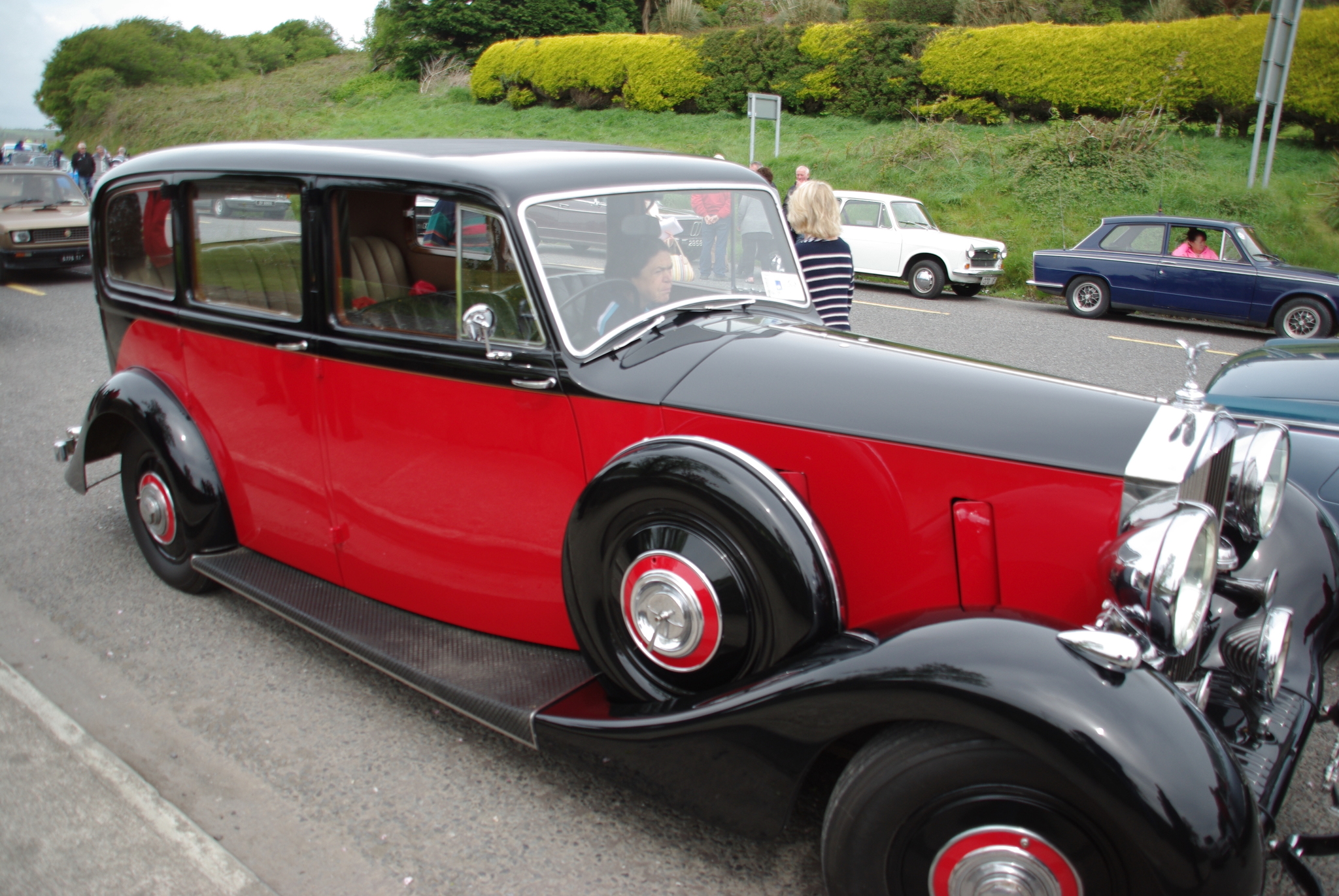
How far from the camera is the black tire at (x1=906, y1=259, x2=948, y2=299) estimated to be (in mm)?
12805

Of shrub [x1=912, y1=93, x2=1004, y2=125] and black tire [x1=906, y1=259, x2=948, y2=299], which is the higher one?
shrub [x1=912, y1=93, x2=1004, y2=125]

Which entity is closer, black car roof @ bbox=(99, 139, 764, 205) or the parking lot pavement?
the parking lot pavement

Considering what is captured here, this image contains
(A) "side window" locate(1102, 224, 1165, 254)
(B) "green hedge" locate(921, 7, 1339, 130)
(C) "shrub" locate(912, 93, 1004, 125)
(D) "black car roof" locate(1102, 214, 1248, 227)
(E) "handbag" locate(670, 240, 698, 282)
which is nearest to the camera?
(E) "handbag" locate(670, 240, 698, 282)

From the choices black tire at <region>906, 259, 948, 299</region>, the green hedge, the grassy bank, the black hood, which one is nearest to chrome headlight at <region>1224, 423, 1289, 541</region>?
the black hood

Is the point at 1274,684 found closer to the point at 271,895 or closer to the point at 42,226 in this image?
the point at 271,895

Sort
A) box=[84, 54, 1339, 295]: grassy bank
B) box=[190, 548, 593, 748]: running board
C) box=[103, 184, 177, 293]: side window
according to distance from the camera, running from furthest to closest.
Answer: box=[84, 54, 1339, 295]: grassy bank < box=[103, 184, 177, 293]: side window < box=[190, 548, 593, 748]: running board

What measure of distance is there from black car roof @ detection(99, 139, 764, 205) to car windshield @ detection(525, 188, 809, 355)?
7cm

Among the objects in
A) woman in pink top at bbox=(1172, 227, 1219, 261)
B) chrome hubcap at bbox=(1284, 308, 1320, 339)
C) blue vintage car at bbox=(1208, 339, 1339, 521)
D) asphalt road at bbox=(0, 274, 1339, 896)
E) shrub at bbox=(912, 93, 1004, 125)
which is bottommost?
asphalt road at bbox=(0, 274, 1339, 896)

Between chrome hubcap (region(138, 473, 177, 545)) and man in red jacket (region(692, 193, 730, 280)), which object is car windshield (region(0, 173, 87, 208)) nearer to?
chrome hubcap (region(138, 473, 177, 545))

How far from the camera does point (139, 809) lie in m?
2.46

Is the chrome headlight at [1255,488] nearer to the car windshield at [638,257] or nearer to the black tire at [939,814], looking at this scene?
the black tire at [939,814]

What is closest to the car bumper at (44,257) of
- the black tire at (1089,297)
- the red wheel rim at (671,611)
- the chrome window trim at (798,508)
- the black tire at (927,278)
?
the black tire at (927,278)

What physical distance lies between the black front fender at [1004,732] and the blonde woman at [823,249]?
3307 millimetres

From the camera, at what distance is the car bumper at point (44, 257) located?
39.6ft
